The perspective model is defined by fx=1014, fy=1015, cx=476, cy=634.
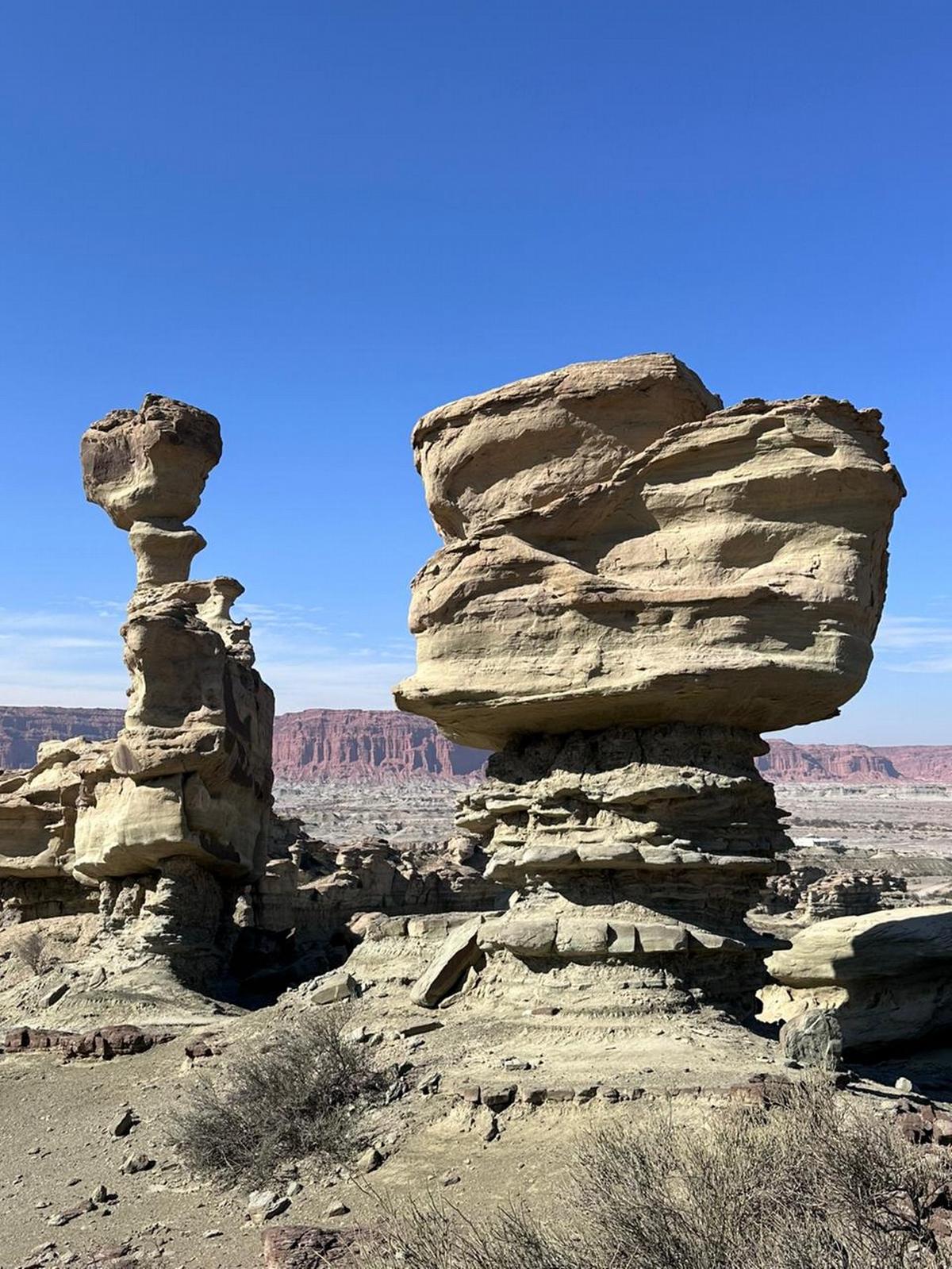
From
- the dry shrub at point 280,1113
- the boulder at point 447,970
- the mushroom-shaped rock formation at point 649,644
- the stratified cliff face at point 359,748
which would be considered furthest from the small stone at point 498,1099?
the stratified cliff face at point 359,748

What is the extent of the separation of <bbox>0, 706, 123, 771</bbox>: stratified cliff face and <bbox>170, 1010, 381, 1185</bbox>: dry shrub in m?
153

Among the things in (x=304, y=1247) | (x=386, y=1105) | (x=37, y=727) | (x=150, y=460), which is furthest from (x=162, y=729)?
(x=37, y=727)

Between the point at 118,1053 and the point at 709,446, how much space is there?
36.3 feet

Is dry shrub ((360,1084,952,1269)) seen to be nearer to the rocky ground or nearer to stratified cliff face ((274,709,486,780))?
the rocky ground

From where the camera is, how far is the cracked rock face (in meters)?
10.7

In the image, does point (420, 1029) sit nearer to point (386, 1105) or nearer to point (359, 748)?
point (386, 1105)

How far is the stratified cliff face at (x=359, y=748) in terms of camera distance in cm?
17750

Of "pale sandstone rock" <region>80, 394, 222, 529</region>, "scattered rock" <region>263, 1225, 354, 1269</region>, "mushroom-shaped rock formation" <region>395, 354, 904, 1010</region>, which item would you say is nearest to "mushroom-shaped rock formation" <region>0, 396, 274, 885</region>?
"pale sandstone rock" <region>80, 394, 222, 529</region>

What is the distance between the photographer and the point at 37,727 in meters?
157

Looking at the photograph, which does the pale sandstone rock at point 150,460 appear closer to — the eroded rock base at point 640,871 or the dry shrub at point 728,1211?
the eroded rock base at point 640,871

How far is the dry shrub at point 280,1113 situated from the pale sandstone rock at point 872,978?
23.2ft

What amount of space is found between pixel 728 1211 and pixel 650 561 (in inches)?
296

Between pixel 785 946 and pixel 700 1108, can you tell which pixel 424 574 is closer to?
pixel 785 946

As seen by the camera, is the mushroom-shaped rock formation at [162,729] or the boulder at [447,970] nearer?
the boulder at [447,970]
